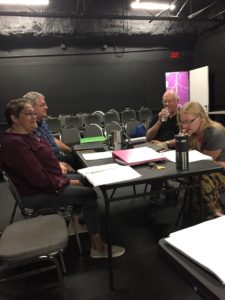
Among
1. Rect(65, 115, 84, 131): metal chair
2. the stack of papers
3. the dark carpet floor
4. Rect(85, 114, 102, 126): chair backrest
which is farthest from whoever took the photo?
Rect(85, 114, 102, 126): chair backrest

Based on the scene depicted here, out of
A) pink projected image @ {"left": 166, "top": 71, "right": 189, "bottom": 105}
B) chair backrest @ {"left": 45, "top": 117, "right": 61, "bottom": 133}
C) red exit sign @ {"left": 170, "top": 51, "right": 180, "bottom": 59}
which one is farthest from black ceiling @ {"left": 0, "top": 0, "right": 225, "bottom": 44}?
chair backrest @ {"left": 45, "top": 117, "right": 61, "bottom": 133}

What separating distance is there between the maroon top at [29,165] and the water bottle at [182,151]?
873 mm

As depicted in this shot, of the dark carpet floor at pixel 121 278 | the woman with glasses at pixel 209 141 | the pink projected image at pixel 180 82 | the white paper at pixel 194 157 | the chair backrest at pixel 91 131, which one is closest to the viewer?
the dark carpet floor at pixel 121 278

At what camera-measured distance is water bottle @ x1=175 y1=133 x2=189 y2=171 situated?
1.59 metres

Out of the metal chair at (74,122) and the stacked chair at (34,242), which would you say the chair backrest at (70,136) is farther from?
the stacked chair at (34,242)

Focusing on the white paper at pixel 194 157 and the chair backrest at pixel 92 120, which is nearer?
the white paper at pixel 194 157

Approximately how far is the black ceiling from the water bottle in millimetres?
5493

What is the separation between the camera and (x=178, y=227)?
250 centimetres

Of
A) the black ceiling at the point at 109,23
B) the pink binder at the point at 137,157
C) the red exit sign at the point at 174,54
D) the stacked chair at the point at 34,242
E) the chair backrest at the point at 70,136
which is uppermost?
the black ceiling at the point at 109,23

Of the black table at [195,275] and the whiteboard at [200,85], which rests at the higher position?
the whiteboard at [200,85]

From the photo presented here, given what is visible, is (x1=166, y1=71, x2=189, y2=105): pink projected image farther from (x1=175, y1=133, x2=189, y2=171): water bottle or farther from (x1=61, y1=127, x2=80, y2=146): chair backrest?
(x1=175, y1=133, x2=189, y2=171): water bottle

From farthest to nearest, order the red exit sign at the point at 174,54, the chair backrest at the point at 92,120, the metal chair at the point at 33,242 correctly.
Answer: the red exit sign at the point at 174,54, the chair backrest at the point at 92,120, the metal chair at the point at 33,242

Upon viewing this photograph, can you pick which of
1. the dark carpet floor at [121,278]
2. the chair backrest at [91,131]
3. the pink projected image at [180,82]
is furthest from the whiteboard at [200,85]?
the dark carpet floor at [121,278]

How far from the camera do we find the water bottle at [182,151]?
5.23ft
